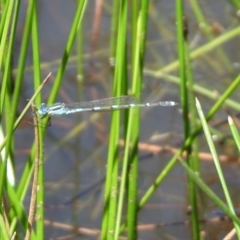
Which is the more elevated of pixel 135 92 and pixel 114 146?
pixel 135 92

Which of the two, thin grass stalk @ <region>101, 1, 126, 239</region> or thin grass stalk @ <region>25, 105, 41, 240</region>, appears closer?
thin grass stalk @ <region>25, 105, 41, 240</region>

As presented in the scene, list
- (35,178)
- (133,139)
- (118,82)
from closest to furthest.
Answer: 1. (35,178)
2. (118,82)
3. (133,139)

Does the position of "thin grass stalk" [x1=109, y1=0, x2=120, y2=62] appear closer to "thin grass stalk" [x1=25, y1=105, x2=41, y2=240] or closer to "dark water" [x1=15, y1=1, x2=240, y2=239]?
"dark water" [x1=15, y1=1, x2=240, y2=239]

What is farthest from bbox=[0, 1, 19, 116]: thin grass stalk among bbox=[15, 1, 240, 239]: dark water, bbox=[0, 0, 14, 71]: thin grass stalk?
bbox=[15, 1, 240, 239]: dark water

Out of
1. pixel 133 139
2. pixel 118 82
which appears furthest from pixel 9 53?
pixel 133 139

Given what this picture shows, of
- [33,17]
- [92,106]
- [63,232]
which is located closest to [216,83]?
[63,232]

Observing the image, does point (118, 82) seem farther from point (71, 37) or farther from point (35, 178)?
point (35, 178)

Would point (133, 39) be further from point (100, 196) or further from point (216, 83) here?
point (216, 83)

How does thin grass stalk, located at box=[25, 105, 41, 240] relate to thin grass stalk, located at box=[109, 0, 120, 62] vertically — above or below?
below
